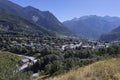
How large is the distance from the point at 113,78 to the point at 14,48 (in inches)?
4883

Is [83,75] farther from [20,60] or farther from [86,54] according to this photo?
[20,60]

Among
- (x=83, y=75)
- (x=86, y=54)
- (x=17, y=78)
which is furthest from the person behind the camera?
(x=86, y=54)

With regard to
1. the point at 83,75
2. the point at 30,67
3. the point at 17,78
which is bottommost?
the point at 30,67

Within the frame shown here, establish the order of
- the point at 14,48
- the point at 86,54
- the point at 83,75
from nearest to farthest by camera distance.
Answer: the point at 83,75
the point at 86,54
the point at 14,48

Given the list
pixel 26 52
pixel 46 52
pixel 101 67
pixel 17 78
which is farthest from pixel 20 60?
pixel 101 67

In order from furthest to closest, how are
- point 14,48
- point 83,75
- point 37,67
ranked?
point 14,48
point 37,67
point 83,75

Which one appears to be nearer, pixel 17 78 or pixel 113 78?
pixel 113 78

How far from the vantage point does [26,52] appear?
5049 inches

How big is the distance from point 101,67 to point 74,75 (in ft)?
→ 3.94

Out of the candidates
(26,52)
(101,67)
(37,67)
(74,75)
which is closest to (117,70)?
(101,67)

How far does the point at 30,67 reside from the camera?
88812mm

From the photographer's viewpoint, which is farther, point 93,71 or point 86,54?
point 86,54

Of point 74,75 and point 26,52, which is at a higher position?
point 74,75

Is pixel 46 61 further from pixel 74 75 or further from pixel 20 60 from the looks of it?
pixel 74 75
